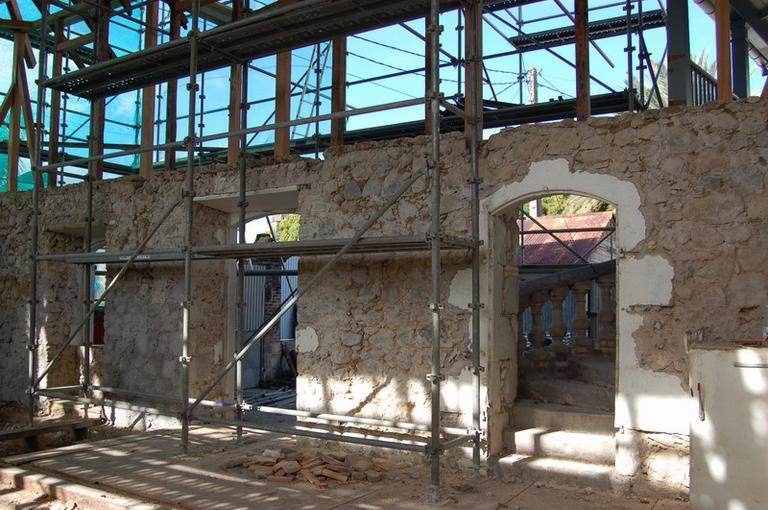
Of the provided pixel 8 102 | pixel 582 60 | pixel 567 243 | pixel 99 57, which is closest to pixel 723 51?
pixel 582 60

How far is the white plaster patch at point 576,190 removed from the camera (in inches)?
186

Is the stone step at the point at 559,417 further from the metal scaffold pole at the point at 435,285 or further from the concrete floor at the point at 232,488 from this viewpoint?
the metal scaffold pole at the point at 435,285

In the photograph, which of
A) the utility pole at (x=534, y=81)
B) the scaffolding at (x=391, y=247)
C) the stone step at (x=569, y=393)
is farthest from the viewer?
the utility pole at (x=534, y=81)

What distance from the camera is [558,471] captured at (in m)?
4.88

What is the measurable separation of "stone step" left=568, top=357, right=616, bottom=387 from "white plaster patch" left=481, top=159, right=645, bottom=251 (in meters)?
1.40

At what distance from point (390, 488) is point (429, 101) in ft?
9.51

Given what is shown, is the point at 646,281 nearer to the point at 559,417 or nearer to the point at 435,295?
the point at 559,417

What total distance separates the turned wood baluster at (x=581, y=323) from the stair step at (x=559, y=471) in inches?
57.0

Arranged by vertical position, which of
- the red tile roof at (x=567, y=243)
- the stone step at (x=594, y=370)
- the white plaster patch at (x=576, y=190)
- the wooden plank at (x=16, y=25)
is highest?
the wooden plank at (x=16, y=25)

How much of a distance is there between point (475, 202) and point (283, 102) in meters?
2.93

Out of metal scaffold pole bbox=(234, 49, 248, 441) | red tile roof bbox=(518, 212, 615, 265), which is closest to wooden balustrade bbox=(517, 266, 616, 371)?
metal scaffold pole bbox=(234, 49, 248, 441)

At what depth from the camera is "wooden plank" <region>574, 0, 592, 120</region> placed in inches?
235

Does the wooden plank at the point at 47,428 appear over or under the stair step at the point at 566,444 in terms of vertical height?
under

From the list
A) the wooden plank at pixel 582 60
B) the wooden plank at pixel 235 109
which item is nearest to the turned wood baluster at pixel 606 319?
the wooden plank at pixel 582 60
